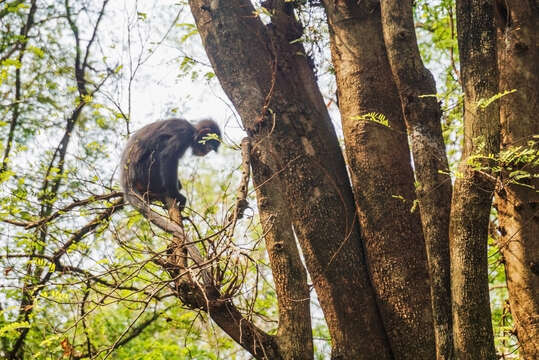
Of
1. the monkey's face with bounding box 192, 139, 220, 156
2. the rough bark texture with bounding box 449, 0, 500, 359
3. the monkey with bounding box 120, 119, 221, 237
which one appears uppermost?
the monkey's face with bounding box 192, 139, 220, 156

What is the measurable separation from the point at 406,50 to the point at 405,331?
140cm

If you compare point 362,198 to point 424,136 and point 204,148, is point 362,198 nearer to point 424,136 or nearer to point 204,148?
point 424,136

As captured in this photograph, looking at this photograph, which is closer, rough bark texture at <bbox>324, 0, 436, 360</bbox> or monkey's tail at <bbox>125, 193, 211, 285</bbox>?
monkey's tail at <bbox>125, 193, 211, 285</bbox>

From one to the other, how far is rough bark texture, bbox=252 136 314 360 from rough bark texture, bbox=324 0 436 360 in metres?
0.52

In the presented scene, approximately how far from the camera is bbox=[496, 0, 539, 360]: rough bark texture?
8.05 feet

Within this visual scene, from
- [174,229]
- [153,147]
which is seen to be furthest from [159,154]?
[174,229]

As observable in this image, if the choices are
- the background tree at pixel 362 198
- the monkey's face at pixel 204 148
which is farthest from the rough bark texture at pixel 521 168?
the monkey's face at pixel 204 148

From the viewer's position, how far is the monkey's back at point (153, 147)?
512 cm

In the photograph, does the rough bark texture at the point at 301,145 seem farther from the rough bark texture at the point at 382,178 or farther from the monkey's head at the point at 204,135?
the monkey's head at the point at 204,135

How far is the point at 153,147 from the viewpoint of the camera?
536 centimetres

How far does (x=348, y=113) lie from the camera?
308 cm

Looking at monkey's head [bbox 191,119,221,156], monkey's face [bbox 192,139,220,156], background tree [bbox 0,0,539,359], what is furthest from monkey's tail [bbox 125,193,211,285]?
monkey's face [bbox 192,139,220,156]

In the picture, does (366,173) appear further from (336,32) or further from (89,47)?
(89,47)

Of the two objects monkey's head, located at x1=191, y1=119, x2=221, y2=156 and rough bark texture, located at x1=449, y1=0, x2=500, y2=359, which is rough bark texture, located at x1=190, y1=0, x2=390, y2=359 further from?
monkey's head, located at x1=191, y1=119, x2=221, y2=156
